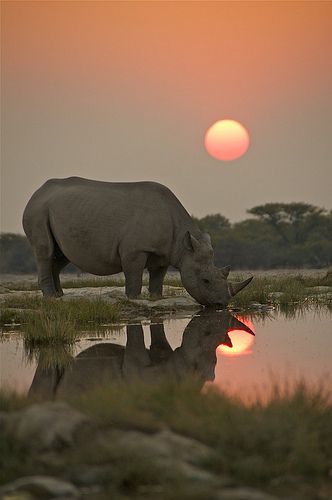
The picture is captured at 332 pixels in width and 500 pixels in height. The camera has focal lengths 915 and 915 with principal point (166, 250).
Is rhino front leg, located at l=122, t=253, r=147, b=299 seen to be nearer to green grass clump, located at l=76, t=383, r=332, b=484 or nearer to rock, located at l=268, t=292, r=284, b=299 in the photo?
rock, located at l=268, t=292, r=284, b=299

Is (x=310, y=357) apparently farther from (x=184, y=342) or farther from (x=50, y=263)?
(x=50, y=263)

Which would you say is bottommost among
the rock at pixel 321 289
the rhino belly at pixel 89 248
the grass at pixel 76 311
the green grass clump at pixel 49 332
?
the green grass clump at pixel 49 332

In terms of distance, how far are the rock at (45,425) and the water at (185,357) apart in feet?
4.07

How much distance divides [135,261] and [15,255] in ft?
137

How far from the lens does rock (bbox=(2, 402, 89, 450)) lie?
510 centimetres

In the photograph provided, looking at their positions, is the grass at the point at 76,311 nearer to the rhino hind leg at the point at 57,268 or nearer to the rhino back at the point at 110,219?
the rhino back at the point at 110,219

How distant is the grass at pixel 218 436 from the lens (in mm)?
4637

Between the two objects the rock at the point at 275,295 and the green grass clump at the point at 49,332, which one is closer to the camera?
the green grass clump at the point at 49,332

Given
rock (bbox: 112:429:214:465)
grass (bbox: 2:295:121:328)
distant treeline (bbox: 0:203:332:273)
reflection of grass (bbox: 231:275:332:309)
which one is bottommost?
rock (bbox: 112:429:214:465)

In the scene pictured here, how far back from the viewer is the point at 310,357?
8922 millimetres

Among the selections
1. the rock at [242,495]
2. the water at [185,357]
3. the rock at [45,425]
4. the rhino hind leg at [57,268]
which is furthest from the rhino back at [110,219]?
the rock at [242,495]

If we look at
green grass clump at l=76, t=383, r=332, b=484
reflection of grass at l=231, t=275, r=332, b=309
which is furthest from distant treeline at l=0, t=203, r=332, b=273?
green grass clump at l=76, t=383, r=332, b=484

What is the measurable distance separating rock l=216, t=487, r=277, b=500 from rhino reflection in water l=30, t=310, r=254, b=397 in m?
2.17

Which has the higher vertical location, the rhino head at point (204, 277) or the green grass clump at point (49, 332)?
the rhino head at point (204, 277)
